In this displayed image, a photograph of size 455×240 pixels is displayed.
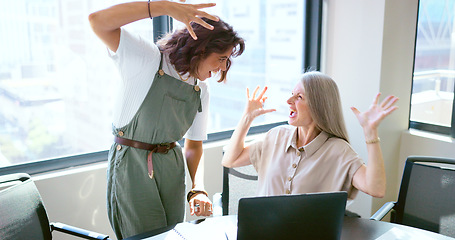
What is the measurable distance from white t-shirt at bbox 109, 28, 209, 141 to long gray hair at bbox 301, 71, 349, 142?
56cm

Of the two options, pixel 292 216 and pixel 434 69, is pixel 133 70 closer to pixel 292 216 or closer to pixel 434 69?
pixel 292 216

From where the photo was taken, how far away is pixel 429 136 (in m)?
3.08

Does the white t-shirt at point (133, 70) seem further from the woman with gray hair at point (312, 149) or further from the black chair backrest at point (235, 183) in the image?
the black chair backrest at point (235, 183)

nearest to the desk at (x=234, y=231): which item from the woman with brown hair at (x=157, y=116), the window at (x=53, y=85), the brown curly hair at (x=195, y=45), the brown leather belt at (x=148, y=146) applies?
the woman with brown hair at (x=157, y=116)

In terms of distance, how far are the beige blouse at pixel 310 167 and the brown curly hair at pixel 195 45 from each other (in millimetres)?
518

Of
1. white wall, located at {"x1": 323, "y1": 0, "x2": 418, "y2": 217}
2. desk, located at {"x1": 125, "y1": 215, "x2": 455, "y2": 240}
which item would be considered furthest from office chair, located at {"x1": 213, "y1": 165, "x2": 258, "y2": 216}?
white wall, located at {"x1": 323, "y1": 0, "x2": 418, "y2": 217}

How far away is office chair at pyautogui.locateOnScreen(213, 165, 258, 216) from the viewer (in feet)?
7.02

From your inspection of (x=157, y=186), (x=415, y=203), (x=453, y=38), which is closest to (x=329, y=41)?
(x=453, y=38)

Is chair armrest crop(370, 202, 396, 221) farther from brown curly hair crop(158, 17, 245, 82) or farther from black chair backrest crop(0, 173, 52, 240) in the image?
black chair backrest crop(0, 173, 52, 240)

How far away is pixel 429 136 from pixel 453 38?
0.68m

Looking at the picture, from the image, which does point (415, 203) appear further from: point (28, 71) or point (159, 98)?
point (28, 71)

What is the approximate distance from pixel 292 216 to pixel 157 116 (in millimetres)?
721

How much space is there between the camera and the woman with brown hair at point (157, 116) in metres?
1.69

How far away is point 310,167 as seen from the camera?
1867mm
